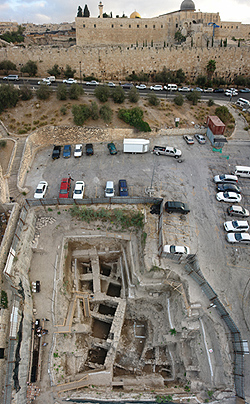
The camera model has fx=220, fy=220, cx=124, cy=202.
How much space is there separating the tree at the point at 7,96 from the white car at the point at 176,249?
103 feet

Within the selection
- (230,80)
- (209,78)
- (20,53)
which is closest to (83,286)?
(20,53)

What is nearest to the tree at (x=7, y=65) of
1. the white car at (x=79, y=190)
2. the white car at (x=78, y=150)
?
the white car at (x=78, y=150)

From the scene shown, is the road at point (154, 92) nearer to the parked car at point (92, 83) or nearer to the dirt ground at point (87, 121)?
the parked car at point (92, 83)

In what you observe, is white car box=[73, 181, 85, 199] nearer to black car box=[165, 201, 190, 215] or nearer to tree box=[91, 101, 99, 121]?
black car box=[165, 201, 190, 215]

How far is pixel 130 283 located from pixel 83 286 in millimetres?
5732

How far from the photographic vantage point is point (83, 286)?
24203 mm

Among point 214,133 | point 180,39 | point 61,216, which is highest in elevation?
point 180,39

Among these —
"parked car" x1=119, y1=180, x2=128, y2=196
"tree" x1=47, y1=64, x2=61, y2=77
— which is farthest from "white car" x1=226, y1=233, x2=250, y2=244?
"tree" x1=47, y1=64, x2=61, y2=77

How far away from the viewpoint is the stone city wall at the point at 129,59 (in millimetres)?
43469

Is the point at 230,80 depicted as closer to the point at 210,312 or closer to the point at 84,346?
the point at 210,312

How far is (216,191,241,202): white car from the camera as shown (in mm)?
23266

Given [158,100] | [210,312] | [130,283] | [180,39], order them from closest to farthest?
[210,312]
[130,283]
[158,100]
[180,39]

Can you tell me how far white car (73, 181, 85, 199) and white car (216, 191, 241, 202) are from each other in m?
14.6

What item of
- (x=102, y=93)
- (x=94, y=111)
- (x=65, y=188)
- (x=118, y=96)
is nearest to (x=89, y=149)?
(x=94, y=111)
